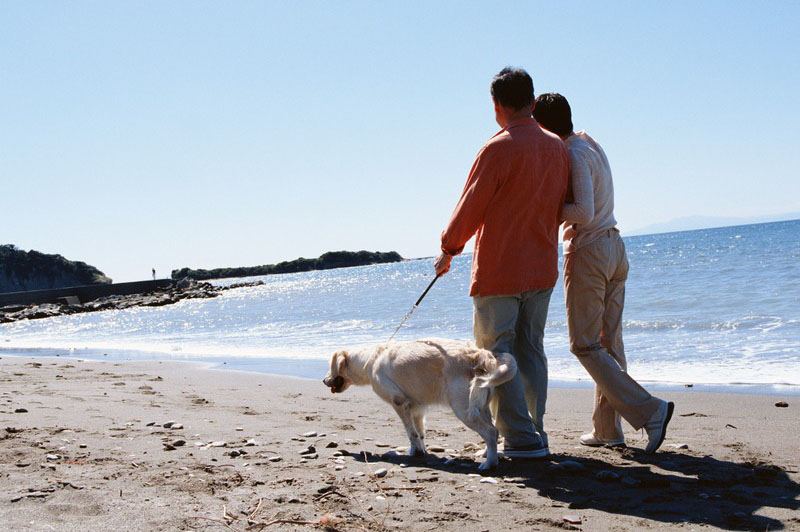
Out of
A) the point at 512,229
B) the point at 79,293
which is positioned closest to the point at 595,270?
the point at 512,229

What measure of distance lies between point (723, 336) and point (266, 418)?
7.46m

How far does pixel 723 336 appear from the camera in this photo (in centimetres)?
1053

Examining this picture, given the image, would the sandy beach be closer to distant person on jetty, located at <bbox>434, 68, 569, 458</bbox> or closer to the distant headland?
distant person on jetty, located at <bbox>434, 68, 569, 458</bbox>

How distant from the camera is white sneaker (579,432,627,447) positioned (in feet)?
15.4

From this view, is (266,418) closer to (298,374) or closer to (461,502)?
(461,502)

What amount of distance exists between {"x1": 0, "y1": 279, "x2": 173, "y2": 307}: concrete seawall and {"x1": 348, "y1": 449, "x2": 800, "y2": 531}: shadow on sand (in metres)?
47.2

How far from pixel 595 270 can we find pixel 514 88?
4.01 feet

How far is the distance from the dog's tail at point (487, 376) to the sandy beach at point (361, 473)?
0.40 metres

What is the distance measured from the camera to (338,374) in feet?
17.4

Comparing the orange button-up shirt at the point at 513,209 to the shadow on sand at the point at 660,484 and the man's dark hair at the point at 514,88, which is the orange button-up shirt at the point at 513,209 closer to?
the man's dark hair at the point at 514,88

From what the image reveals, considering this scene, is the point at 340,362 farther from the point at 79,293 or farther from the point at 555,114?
the point at 79,293

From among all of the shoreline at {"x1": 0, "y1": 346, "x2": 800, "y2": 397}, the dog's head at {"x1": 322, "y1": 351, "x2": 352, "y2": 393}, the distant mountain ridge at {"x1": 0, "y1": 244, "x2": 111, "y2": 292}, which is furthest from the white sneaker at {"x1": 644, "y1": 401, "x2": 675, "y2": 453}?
the distant mountain ridge at {"x1": 0, "y1": 244, "x2": 111, "y2": 292}

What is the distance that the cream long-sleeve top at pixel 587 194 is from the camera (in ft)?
13.9

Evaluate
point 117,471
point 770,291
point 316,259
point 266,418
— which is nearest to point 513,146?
point 117,471
